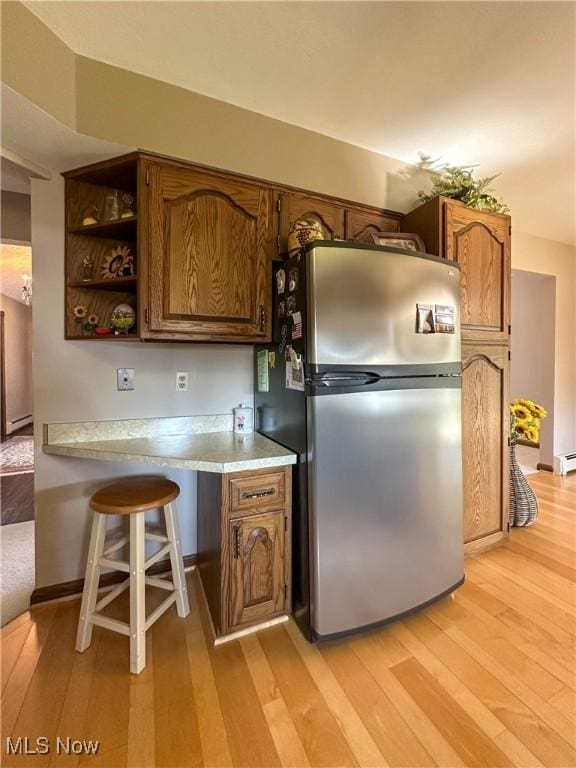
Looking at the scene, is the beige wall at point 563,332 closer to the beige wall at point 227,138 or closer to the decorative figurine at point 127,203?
the beige wall at point 227,138

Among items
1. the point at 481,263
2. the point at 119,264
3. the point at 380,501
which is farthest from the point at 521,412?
the point at 119,264

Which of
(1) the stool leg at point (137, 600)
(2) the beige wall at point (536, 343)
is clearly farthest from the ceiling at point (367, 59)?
(2) the beige wall at point (536, 343)

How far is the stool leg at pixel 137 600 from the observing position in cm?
130

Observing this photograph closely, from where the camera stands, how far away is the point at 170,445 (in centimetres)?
167

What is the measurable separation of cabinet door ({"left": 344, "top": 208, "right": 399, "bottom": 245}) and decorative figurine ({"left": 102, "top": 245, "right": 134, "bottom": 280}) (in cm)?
127

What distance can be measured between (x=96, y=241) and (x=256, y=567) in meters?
1.87

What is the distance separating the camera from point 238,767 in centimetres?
99

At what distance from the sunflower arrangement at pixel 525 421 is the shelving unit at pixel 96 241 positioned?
2836 mm

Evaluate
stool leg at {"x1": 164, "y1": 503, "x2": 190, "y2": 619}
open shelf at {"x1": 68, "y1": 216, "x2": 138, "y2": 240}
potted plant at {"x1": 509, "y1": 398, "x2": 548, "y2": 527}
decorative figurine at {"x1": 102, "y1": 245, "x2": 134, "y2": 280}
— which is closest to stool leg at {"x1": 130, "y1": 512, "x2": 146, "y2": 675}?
stool leg at {"x1": 164, "y1": 503, "x2": 190, "y2": 619}

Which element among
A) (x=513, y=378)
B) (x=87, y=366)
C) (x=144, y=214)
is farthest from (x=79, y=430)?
(x=513, y=378)

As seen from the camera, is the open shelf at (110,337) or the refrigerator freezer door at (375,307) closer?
the refrigerator freezer door at (375,307)

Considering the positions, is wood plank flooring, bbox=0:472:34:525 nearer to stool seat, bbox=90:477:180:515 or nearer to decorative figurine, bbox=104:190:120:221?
stool seat, bbox=90:477:180:515

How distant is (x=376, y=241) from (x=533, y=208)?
221cm

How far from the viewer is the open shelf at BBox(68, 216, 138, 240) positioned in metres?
1.61
